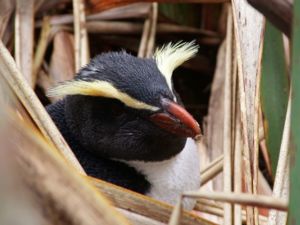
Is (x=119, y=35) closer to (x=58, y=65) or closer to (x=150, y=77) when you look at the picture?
(x=58, y=65)

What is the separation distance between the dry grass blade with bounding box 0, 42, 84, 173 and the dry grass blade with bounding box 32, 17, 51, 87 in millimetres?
787

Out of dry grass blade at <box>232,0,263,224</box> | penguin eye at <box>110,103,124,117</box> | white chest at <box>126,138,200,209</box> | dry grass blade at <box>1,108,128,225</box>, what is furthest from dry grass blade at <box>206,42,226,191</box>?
dry grass blade at <box>1,108,128,225</box>

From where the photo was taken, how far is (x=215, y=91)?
2756 millimetres

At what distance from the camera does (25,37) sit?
255 centimetres

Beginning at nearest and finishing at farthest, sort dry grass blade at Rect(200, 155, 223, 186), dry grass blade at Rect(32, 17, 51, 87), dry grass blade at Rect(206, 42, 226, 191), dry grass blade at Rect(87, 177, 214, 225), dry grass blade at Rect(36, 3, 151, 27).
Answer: dry grass blade at Rect(87, 177, 214, 225) < dry grass blade at Rect(200, 155, 223, 186) < dry grass blade at Rect(206, 42, 226, 191) < dry grass blade at Rect(32, 17, 51, 87) < dry grass blade at Rect(36, 3, 151, 27)

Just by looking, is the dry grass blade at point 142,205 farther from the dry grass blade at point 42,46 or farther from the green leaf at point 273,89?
the dry grass blade at point 42,46

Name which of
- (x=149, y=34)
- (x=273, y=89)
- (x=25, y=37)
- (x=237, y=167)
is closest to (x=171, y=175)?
(x=237, y=167)

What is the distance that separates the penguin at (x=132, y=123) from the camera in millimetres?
1795

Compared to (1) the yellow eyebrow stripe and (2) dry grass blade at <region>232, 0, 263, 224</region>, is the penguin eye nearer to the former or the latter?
(1) the yellow eyebrow stripe

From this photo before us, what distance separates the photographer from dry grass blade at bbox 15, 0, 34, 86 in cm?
247

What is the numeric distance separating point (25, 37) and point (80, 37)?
0.19m

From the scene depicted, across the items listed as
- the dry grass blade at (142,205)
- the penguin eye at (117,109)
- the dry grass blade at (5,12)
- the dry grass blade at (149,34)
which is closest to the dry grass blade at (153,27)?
the dry grass blade at (149,34)

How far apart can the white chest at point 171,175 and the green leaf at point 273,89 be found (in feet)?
0.82

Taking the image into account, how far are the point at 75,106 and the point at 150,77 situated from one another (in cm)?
22
